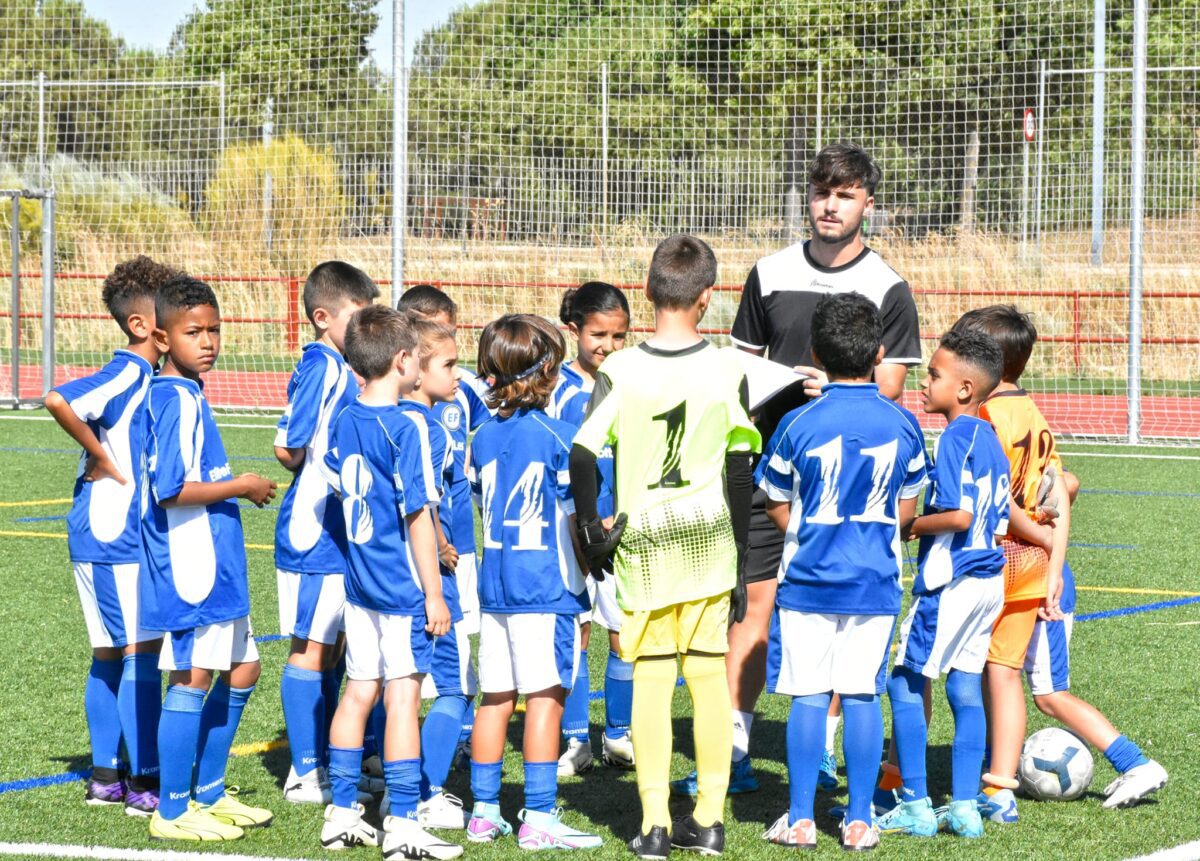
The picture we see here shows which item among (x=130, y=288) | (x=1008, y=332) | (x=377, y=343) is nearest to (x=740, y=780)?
(x=1008, y=332)

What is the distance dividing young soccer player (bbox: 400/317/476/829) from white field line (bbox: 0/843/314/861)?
558 millimetres

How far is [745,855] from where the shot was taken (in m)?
4.15

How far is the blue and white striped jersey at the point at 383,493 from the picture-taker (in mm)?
4113

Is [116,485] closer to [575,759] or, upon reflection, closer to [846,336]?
[575,759]

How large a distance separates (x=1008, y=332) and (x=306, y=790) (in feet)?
8.64

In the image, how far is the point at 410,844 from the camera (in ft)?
13.4

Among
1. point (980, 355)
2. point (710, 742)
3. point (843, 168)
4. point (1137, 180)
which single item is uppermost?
point (1137, 180)

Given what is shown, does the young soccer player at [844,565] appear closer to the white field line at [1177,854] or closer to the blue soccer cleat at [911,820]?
the blue soccer cleat at [911,820]

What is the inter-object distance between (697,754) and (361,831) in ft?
3.23

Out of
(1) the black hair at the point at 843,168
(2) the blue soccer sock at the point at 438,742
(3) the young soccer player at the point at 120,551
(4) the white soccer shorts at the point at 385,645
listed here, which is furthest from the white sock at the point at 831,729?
(3) the young soccer player at the point at 120,551

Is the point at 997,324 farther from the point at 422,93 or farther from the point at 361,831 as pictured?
the point at 422,93

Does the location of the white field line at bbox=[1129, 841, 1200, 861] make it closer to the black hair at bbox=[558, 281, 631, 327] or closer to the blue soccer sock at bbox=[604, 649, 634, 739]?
the blue soccer sock at bbox=[604, 649, 634, 739]

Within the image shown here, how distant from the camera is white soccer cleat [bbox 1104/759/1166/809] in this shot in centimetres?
457

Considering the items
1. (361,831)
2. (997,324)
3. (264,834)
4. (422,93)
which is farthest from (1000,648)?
(422,93)
